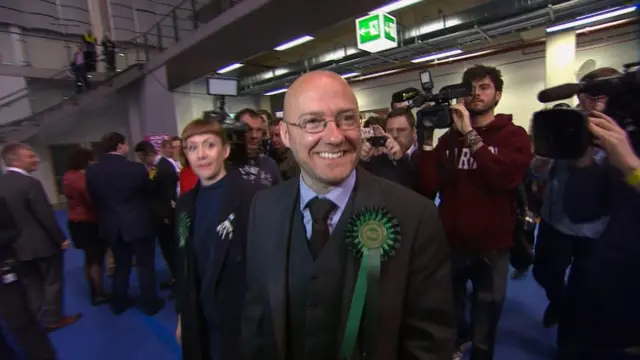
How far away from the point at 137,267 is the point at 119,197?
701 mm

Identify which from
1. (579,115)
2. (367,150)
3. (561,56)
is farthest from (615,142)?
(561,56)

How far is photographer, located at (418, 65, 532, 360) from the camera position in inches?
65.2

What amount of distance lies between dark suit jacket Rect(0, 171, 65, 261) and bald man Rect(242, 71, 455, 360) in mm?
2704

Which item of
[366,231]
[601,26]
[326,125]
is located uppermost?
[601,26]

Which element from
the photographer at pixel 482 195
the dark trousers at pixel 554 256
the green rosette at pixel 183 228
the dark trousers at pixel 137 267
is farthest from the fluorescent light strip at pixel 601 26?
the dark trousers at pixel 137 267

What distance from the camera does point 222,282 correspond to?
1470mm

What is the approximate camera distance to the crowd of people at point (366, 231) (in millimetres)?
830

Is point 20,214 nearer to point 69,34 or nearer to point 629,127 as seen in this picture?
point 629,127

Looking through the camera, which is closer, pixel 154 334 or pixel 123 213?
pixel 154 334

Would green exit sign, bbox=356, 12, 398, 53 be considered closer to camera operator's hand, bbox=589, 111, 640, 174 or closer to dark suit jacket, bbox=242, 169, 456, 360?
camera operator's hand, bbox=589, 111, 640, 174

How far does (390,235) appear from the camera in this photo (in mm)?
808

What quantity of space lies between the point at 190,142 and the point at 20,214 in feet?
6.82

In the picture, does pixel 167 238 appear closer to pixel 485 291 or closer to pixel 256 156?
pixel 256 156

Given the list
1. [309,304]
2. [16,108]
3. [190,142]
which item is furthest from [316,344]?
[16,108]
